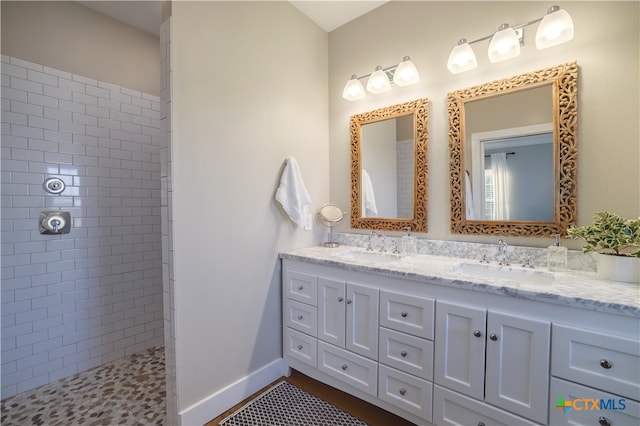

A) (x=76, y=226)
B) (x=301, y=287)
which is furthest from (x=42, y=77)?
(x=301, y=287)

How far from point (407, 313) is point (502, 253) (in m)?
0.71

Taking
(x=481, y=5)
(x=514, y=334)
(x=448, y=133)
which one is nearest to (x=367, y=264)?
(x=514, y=334)

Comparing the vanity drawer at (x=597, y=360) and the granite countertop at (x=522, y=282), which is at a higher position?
the granite countertop at (x=522, y=282)

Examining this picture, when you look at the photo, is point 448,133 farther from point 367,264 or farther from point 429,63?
point 367,264

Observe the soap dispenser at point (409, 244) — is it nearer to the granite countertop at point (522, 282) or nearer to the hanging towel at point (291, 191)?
the granite countertop at point (522, 282)

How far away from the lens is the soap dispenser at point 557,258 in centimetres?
145

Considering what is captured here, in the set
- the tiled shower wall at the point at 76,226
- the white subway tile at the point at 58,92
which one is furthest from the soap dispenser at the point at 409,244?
the white subway tile at the point at 58,92

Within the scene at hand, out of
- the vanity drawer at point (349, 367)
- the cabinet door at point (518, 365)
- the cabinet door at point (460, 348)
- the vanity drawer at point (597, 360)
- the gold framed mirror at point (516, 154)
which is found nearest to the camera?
the vanity drawer at point (597, 360)

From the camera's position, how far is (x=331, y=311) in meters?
1.77

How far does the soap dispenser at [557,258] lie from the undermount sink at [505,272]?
0.09 meters

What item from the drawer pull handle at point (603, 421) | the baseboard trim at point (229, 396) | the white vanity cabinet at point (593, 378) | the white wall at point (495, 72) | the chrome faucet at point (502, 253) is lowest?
the baseboard trim at point (229, 396)

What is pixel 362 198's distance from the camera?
2.33 metres

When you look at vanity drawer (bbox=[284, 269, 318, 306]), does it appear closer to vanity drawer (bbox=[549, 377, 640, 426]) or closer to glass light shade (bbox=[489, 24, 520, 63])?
vanity drawer (bbox=[549, 377, 640, 426])

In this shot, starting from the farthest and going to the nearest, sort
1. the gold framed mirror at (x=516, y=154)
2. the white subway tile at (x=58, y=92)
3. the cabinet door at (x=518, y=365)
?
the white subway tile at (x=58, y=92) → the gold framed mirror at (x=516, y=154) → the cabinet door at (x=518, y=365)
